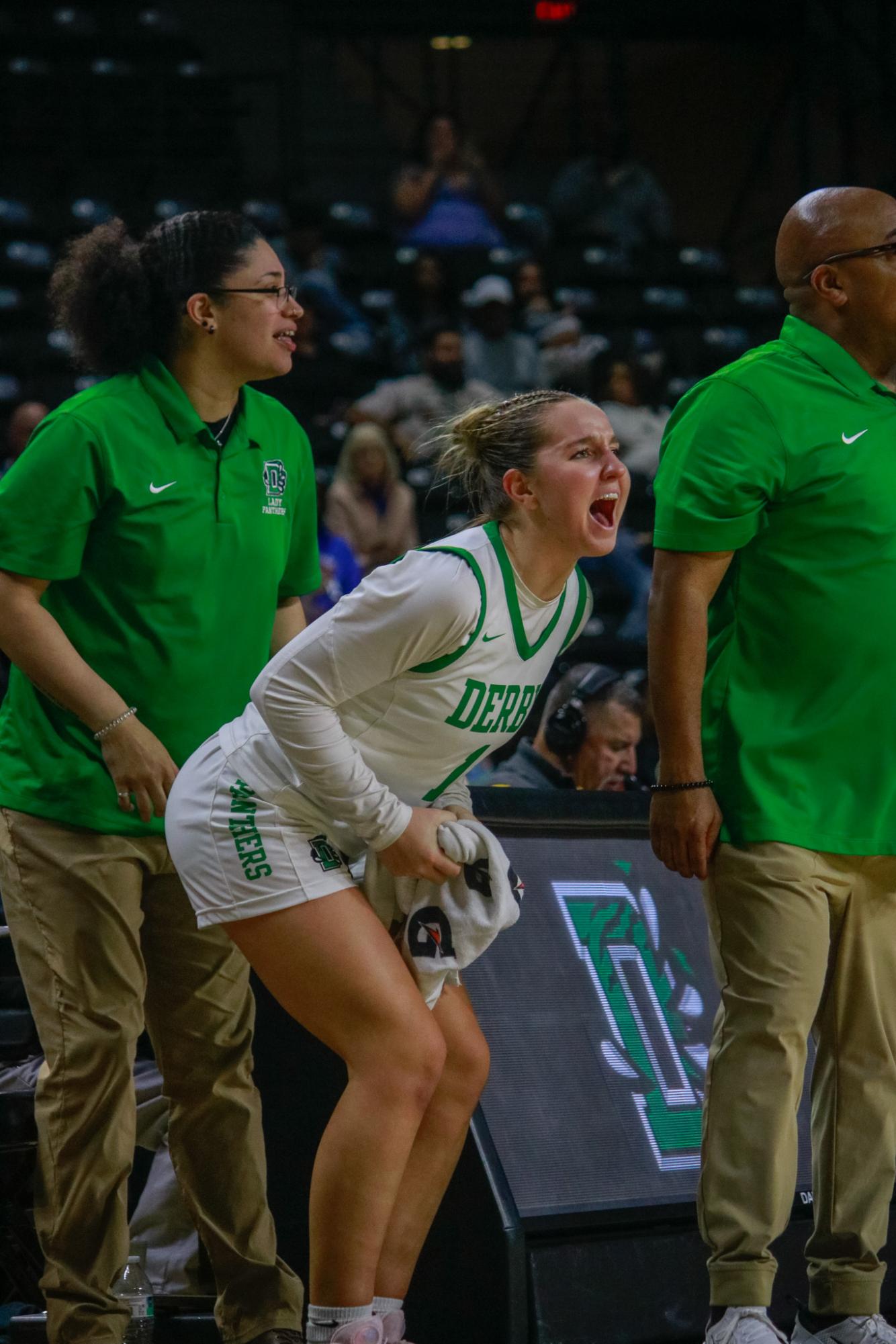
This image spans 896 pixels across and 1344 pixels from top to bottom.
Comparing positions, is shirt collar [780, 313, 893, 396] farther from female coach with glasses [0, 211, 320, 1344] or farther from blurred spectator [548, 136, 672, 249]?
blurred spectator [548, 136, 672, 249]

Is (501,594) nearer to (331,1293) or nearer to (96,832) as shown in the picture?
(96,832)

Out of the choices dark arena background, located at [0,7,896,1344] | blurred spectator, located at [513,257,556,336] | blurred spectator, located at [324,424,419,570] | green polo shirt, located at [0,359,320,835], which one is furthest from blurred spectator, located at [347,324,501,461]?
green polo shirt, located at [0,359,320,835]

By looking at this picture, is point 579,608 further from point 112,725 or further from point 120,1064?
point 120,1064

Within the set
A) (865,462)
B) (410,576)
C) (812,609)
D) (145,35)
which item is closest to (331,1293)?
(410,576)

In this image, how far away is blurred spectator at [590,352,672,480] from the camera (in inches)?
346

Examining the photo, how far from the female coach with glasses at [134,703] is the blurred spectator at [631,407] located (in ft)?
18.7

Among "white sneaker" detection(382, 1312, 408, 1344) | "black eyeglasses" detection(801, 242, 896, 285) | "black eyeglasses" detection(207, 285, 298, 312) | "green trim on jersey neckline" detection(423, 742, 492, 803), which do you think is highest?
"black eyeglasses" detection(801, 242, 896, 285)

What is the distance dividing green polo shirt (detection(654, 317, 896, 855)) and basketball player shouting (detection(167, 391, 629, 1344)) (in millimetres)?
166

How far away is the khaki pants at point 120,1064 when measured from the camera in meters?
2.73

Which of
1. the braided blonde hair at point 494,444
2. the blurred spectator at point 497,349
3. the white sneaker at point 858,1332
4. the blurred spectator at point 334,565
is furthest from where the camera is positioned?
the blurred spectator at point 497,349

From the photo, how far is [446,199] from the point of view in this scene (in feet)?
37.5

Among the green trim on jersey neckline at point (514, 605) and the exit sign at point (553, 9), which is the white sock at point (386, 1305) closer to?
the green trim on jersey neckline at point (514, 605)

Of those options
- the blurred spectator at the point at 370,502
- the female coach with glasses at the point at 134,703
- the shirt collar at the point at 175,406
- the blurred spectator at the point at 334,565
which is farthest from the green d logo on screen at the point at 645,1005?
the blurred spectator at the point at 370,502

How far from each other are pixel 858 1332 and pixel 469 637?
1.19 metres
